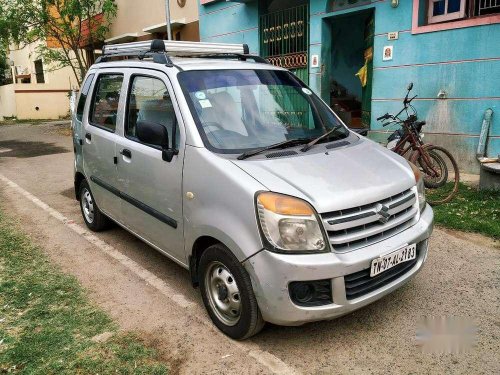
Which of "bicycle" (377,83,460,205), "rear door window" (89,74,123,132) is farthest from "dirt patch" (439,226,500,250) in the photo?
"rear door window" (89,74,123,132)

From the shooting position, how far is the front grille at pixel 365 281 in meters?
2.68

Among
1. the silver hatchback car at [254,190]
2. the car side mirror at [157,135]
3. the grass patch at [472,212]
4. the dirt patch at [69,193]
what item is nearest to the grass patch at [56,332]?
the silver hatchback car at [254,190]

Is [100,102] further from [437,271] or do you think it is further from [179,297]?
[437,271]

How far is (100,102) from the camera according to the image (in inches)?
182

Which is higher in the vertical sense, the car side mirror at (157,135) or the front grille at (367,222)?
the car side mirror at (157,135)

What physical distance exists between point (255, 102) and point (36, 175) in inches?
266

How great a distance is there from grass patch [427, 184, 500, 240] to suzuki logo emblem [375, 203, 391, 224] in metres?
2.52

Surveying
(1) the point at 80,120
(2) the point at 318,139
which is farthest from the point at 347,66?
(2) the point at 318,139

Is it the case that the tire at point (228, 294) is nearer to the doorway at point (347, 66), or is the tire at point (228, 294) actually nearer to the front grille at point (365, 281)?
the front grille at point (365, 281)

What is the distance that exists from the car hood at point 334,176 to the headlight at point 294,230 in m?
0.08

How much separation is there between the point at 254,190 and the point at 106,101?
8.15ft

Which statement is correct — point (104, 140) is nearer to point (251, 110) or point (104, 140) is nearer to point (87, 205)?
point (87, 205)

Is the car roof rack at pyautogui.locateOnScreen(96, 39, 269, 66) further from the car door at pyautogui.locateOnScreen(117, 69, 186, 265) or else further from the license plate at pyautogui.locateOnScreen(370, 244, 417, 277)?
the license plate at pyautogui.locateOnScreen(370, 244, 417, 277)

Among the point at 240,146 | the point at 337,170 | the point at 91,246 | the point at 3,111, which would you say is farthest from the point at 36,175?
the point at 3,111
